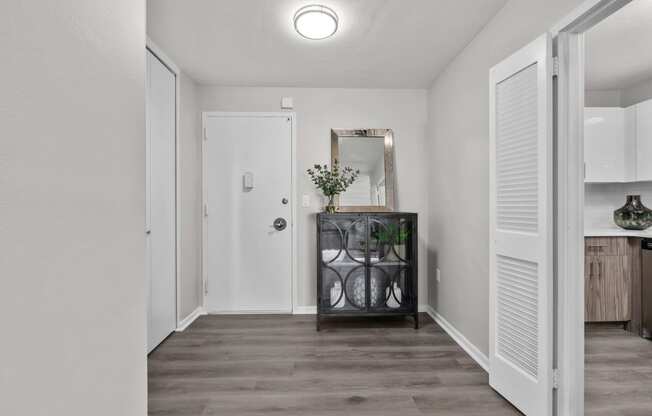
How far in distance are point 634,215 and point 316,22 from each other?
3.11 m

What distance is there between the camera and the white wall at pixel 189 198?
318 cm

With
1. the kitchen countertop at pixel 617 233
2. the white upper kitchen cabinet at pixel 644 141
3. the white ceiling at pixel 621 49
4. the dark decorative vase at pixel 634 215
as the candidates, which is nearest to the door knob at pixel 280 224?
the kitchen countertop at pixel 617 233

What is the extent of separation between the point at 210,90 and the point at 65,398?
11.1ft

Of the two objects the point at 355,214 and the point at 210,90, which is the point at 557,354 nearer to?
the point at 355,214

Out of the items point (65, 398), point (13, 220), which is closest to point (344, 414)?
point (65, 398)

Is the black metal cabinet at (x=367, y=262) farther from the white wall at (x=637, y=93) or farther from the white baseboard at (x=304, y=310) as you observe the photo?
the white wall at (x=637, y=93)

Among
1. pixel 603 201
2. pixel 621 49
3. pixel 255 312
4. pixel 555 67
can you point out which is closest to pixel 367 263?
pixel 255 312

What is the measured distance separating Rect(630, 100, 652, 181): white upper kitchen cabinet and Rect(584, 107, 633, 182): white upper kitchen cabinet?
0.31 feet

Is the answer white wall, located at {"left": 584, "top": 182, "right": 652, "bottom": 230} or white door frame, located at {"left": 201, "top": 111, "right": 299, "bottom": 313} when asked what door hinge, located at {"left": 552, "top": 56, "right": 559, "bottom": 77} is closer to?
white wall, located at {"left": 584, "top": 182, "right": 652, "bottom": 230}

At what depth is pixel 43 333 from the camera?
625 millimetres

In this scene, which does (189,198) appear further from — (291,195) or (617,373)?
(617,373)

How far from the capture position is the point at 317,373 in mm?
2307

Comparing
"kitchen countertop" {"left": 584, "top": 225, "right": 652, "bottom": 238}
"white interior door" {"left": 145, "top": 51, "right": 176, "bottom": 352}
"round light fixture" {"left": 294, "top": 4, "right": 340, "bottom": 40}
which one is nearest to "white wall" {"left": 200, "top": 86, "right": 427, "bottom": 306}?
"white interior door" {"left": 145, "top": 51, "right": 176, "bottom": 352}

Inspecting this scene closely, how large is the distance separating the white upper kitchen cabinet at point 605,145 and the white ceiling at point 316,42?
1460 millimetres
